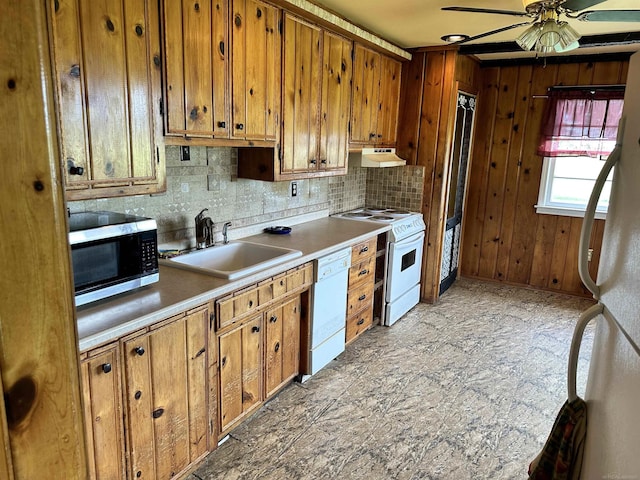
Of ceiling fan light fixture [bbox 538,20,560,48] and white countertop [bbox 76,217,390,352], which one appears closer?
white countertop [bbox 76,217,390,352]

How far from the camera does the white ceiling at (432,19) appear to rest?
9.27 ft

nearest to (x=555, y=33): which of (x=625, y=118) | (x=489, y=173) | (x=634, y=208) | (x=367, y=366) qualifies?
(x=625, y=118)

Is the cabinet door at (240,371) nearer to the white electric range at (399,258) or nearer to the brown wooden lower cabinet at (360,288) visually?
the brown wooden lower cabinet at (360,288)

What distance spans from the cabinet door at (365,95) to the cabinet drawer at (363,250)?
0.82 meters

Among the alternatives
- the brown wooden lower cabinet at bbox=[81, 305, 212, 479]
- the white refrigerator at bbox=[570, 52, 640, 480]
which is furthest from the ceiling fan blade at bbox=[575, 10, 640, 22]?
the brown wooden lower cabinet at bbox=[81, 305, 212, 479]

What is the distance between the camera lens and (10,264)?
1.82 feet

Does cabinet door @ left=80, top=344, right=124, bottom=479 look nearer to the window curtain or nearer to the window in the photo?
the window

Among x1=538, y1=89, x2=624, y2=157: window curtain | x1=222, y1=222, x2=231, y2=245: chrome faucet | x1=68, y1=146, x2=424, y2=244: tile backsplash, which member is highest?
x1=538, y1=89, x2=624, y2=157: window curtain

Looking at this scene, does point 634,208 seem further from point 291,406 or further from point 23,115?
point 291,406

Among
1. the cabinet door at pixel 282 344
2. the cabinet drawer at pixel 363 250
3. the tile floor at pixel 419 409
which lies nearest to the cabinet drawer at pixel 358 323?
the tile floor at pixel 419 409

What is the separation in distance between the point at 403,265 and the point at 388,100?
1.48 meters

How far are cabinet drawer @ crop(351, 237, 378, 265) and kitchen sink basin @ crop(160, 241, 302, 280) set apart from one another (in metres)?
0.73

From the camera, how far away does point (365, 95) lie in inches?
146

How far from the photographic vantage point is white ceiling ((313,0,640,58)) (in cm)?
283
